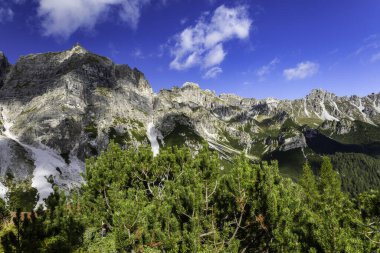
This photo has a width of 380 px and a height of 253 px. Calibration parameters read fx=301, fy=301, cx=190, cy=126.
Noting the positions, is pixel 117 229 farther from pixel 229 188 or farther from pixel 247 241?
pixel 247 241

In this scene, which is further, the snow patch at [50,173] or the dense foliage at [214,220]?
the snow patch at [50,173]

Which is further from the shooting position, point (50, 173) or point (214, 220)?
point (50, 173)

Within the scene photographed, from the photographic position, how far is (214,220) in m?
23.5

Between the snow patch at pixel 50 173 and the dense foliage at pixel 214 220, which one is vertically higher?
the snow patch at pixel 50 173

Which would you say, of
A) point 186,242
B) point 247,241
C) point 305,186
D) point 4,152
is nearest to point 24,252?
point 186,242

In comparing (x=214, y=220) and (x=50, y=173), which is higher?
(x=50, y=173)

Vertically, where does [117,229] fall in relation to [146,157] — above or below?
below

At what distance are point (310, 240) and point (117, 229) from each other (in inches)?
466

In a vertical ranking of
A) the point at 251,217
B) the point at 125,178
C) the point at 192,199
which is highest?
the point at 125,178

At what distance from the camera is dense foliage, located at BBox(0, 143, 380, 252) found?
1736 cm

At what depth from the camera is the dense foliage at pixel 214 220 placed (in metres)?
17.4

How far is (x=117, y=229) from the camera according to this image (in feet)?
63.5

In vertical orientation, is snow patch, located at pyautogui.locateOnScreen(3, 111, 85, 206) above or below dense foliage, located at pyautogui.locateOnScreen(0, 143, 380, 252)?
above

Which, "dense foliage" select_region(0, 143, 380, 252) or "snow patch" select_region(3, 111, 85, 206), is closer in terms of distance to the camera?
"dense foliage" select_region(0, 143, 380, 252)
